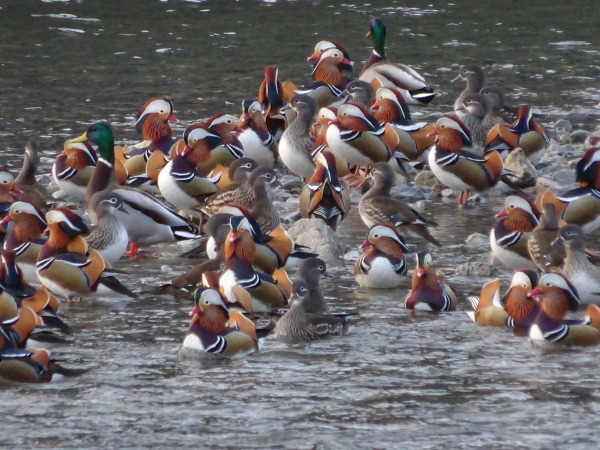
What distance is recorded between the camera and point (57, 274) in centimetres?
891

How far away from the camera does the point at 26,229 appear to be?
9617 millimetres

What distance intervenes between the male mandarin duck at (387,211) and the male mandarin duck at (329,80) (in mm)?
3561

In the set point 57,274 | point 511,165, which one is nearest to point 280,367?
point 57,274

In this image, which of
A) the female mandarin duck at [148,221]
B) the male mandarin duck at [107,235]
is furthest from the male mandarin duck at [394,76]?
the male mandarin duck at [107,235]

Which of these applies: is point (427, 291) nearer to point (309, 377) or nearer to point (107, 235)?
point (309, 377)

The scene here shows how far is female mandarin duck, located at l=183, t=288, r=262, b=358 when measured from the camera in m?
7.78

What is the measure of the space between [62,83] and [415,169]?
5.40 metres

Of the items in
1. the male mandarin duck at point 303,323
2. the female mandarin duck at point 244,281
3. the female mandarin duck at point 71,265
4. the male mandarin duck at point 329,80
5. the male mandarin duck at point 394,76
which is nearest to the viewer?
the male mandarin duck at point 303,323

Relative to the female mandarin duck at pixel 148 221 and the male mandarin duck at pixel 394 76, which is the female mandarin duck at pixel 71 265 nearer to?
the female mandarin duck at pixel 148 221

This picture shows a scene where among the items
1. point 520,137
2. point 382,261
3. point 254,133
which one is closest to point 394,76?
point 520,137

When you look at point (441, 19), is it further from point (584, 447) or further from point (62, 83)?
point (584, 447)

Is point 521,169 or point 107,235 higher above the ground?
point 107,235

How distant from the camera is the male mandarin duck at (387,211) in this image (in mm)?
10406

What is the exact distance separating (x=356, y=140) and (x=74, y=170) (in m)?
2.35
